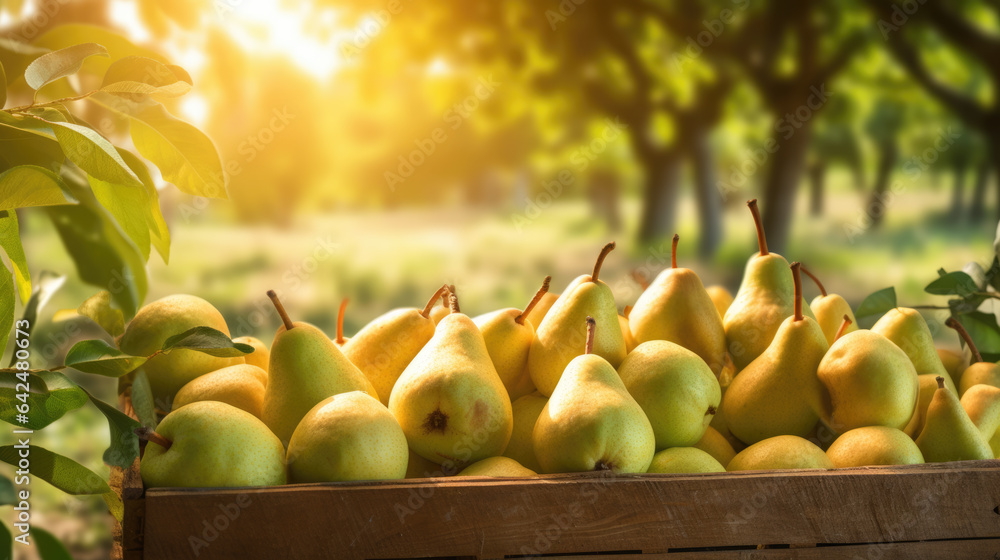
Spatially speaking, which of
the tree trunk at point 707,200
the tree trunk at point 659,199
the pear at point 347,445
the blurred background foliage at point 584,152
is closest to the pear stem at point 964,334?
the pear at point 347,445

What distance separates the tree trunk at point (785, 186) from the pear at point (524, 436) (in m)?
3.94

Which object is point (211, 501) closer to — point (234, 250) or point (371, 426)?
point (371, 426)

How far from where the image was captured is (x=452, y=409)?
2.94ft

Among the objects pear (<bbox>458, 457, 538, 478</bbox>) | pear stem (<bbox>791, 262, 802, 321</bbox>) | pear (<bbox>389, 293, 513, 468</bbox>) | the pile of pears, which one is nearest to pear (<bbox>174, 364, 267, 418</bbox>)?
the pile of pears

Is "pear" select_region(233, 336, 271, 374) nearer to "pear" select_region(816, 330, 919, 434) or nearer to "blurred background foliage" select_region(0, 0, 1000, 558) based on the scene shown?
"pear" select_region(816, 330, 919, 434)

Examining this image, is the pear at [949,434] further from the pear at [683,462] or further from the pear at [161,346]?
the pear at [161,346]

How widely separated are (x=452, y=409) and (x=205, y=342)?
31cm

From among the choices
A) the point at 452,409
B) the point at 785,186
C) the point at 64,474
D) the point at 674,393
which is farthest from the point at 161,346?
the point at 785,186

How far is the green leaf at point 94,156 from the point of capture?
64 centimetres

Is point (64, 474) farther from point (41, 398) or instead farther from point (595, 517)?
point (595, 517)

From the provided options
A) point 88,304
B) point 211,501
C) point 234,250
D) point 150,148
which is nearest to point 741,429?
point 211,501

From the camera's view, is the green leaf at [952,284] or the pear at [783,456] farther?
the green leaf at [952,284]

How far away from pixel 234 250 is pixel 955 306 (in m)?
4.95

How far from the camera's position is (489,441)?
0.92m
